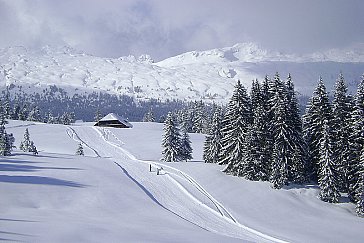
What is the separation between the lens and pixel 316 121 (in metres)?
45.0

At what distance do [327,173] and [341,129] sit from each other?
20.0 ft

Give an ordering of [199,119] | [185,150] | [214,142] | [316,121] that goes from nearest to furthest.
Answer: [316,121], [214,142], [185,150], [199,119]

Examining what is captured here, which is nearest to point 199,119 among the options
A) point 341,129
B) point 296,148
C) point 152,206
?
point 296,148

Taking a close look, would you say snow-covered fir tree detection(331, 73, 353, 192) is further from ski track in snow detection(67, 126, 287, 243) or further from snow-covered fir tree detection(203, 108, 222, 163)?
snow-covered fir tree detection(203, 108, 222, 163)

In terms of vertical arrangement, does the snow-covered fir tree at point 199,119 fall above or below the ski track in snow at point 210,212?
above

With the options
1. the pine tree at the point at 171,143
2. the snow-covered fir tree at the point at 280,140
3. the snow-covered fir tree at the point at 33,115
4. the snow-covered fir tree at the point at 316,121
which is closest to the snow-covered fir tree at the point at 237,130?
the snow-covered fir tree at the point at 280,140

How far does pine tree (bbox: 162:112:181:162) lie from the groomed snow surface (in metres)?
11.8

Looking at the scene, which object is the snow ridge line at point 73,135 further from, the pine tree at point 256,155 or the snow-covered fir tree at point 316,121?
the snow-covered fir tree at point 316,121

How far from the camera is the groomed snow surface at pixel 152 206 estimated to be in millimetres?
19359

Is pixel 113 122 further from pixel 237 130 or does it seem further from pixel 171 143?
pixel 237 130

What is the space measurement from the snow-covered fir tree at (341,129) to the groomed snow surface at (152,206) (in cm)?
310

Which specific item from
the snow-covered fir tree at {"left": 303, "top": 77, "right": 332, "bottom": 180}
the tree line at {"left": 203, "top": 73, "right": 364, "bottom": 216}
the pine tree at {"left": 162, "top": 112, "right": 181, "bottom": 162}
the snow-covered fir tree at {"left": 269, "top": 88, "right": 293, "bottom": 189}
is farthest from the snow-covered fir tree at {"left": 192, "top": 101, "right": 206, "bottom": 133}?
the snow-covered fir tree at {"left": 269, "top": 88, "right": 293, "bottom": 189}

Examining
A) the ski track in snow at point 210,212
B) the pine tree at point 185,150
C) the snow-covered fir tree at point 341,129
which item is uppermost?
the snow-covered fir tree at point 341,129

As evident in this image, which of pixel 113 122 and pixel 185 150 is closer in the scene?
pixel 185 150
